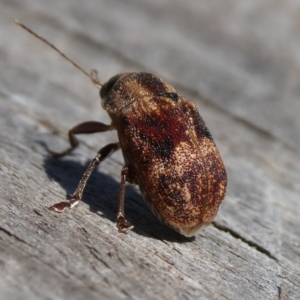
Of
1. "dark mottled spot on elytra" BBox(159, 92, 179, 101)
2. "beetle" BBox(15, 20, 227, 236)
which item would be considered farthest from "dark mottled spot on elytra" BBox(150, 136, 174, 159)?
"dark mottled spot on elytra" BBox(159, 92, 179, 101)

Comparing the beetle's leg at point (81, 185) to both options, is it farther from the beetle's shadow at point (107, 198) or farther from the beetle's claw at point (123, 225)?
the beetle's claw at point (123, 225)

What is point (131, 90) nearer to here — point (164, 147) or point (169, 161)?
point (164, 147)

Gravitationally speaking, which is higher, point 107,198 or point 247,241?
point 247,241

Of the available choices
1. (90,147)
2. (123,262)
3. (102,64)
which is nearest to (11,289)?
(123,262)

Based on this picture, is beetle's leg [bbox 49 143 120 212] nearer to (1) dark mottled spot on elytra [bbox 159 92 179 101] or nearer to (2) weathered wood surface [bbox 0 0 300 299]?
(2) weathered wood surface [bbox 0 0 300 299]

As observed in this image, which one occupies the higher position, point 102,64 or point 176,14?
point 176,14

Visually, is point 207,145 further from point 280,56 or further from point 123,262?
point 280,56

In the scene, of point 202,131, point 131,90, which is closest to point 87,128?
point 131,90
